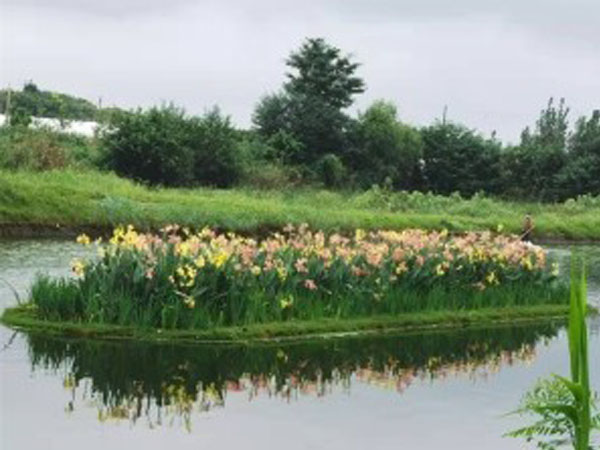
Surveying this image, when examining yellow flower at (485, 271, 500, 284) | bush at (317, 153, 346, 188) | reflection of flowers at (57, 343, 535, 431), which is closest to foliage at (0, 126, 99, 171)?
bush at (317, 153, 346, 188)

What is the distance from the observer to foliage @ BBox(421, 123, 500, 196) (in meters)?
55.4

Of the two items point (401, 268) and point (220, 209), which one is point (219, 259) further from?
point (220, 209)

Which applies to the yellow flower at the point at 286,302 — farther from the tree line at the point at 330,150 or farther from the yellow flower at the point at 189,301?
the tree line at the point at 330,150

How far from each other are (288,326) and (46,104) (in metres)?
61.3

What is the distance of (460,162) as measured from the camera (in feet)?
182

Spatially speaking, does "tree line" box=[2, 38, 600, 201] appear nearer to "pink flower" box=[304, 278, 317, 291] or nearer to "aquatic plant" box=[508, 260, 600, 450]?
"pink flower" box=[304, 278, 317, 291]

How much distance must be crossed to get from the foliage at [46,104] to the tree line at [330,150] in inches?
421

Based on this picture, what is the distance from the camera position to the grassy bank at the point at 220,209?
2722 cm

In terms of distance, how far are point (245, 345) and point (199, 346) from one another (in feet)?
2.02

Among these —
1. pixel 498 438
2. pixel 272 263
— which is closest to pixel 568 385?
pixel 498 438

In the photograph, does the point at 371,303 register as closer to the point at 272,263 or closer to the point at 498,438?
the point at 272,263

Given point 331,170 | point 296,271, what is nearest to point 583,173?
point 331,170

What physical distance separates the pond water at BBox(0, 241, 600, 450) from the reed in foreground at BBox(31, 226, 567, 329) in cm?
77

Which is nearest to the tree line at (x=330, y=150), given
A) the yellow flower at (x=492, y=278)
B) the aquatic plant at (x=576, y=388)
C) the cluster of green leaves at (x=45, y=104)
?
the cluster of green leaves at (x=45, y=104)
